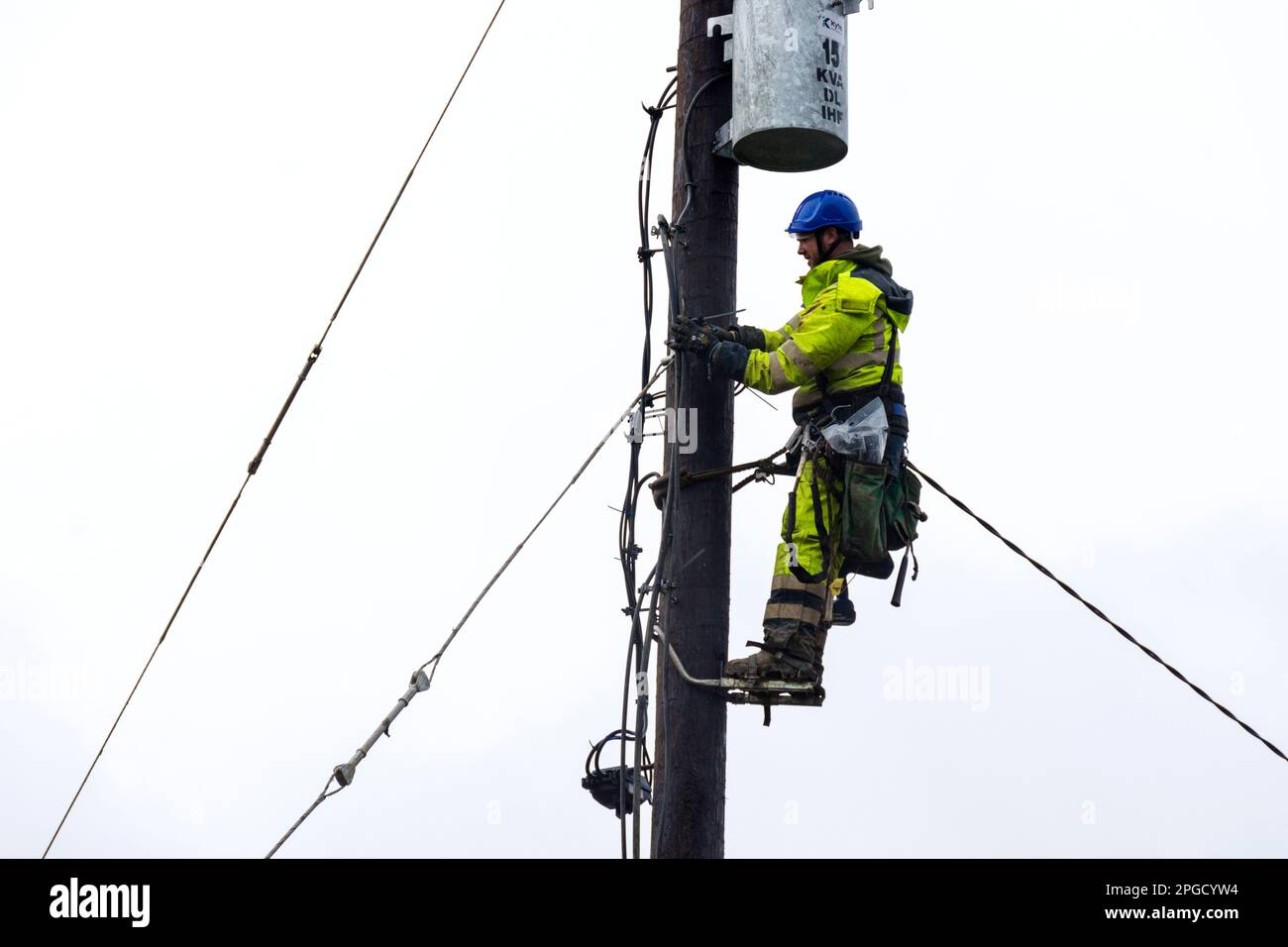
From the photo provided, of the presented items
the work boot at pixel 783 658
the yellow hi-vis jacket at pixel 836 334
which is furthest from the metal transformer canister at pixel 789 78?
the work boot at pixel 783 658

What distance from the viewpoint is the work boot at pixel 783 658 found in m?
9.47

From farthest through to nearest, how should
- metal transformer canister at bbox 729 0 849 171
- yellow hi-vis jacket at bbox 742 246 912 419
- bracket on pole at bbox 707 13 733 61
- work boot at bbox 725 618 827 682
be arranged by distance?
bracket on pole at bbox 707 13 733 61, yellow hi-vis jacket at bbox 742 246 912 419, metal transformer canister at bbox 729 0 849 171, work boot at bbox 725 618 827 682

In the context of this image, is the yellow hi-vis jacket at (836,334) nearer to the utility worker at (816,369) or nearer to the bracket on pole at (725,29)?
the utility worker at (816,369)

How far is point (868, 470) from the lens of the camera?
973cm

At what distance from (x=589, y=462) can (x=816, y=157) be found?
5.51 ft

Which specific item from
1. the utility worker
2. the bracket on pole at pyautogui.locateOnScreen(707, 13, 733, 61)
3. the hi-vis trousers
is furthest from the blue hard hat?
the hi-vis trousers

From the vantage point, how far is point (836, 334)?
31.9ft

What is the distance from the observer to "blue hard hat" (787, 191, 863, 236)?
1005cm

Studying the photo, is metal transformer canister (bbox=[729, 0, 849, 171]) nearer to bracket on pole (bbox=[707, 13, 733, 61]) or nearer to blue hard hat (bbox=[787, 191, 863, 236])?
bracket on pole (bbox=[707, 13, 733, 61])

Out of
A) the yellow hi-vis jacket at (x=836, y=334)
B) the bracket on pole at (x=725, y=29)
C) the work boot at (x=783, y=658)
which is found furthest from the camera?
the bracket on pole at (x=725, y=29)

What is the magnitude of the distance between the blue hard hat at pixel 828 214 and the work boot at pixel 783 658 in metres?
1.82

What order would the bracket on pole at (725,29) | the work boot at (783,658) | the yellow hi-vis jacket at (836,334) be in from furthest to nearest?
the bracket on pole at (725,29)
the yellow hi-vis jacket at (836,334)
the work boot at (783,658)

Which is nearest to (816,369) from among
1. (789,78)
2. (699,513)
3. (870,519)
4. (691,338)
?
(691,338)

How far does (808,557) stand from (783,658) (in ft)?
1.49
